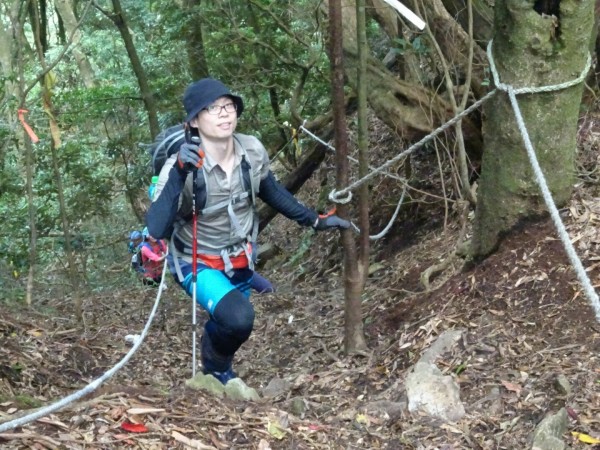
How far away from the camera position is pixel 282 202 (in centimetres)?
462

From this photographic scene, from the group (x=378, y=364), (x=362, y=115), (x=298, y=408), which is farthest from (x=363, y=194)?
(x=298, y=408)

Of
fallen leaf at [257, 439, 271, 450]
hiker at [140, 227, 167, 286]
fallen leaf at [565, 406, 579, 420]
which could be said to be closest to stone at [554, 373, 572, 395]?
fallen leaf at [565, 406, 579, 420]

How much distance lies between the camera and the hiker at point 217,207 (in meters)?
4.03

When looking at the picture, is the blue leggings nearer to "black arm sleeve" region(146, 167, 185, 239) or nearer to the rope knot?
"black arm sleeve" region(146, 167, 185, 239)

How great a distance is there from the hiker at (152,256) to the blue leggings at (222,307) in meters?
0.32

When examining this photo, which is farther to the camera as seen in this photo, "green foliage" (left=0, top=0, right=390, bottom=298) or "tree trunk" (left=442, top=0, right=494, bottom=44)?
"green foliage" (left=0, top=0, right=390, bottom=298)

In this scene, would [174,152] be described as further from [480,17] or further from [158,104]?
[158,104]

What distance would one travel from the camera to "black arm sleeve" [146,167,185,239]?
3969 millimetres

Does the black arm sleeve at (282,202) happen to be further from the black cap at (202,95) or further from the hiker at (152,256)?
the hiker at (152,256)

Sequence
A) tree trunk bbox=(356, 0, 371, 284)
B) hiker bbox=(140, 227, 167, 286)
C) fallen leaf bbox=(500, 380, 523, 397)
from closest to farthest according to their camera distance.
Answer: fallen leaf bbox=(500, 380, 523, 397), tree trunk bbox=(356, 0, 371, 284), hiker bbox=(140, 227, 167, 286)

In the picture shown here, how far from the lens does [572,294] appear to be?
3836 millimetres

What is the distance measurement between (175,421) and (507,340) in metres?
1.85

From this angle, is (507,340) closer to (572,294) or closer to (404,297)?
(572,294)

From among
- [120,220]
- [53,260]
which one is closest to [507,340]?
[53,260]
